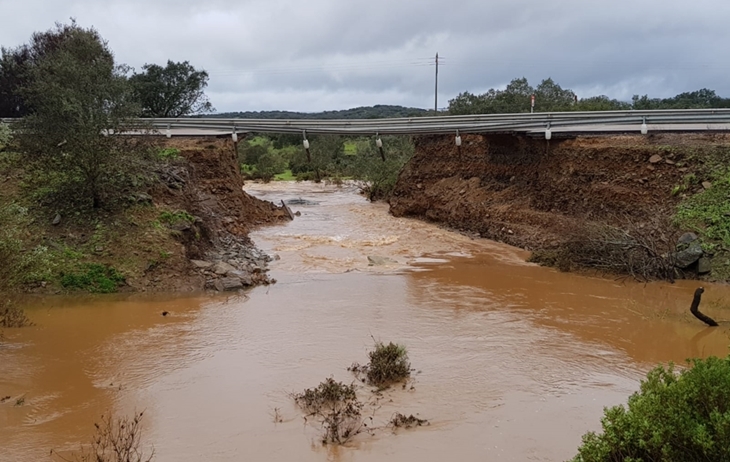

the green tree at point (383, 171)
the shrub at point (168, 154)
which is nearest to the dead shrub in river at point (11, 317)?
the shrub at point (168, 154)

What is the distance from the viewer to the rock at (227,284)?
1463 centimetres

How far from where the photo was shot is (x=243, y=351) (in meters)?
10.6

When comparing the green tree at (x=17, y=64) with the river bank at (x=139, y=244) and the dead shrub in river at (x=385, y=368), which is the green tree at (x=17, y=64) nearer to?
the river bank at (x=139, y=244)

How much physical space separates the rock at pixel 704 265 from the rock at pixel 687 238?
612mm

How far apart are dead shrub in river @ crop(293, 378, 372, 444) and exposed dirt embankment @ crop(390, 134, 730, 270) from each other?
1153 cm

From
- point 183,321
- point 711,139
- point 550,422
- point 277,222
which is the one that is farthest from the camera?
point 277,222

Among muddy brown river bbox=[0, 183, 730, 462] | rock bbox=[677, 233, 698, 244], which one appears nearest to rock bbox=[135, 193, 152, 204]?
muddy brown river bbox=[0, 183, 730, 462]

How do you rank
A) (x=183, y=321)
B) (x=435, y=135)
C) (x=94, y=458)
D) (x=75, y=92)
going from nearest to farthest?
(x=94, y=458) → (x=183, y=321) → (x=75, y=92) → (x=435, y=135)

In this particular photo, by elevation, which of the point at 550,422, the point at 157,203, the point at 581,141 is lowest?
the point at 550,422

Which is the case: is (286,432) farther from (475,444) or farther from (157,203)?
(157,203)

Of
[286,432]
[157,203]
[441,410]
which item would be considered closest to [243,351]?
[286,432]

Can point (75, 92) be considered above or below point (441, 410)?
above

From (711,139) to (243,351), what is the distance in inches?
590

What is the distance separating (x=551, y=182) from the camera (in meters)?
20.5
